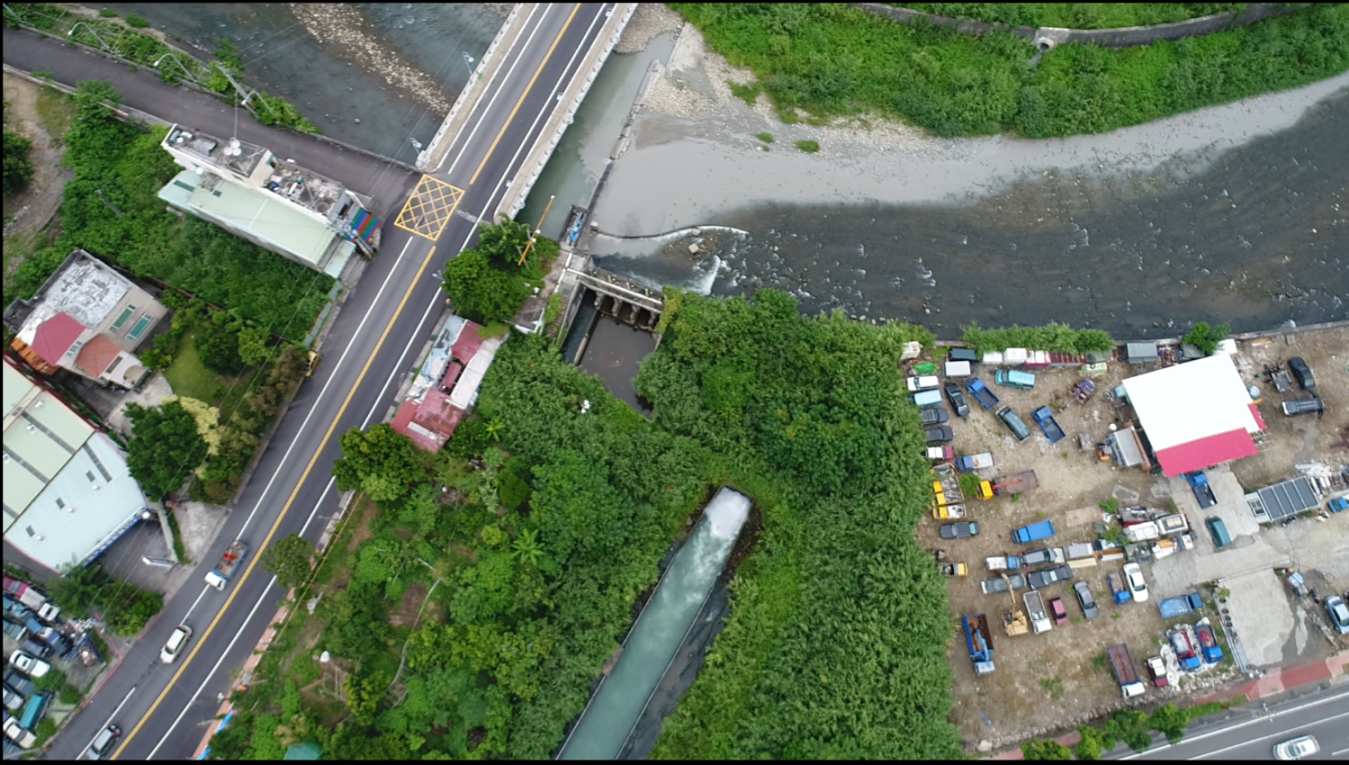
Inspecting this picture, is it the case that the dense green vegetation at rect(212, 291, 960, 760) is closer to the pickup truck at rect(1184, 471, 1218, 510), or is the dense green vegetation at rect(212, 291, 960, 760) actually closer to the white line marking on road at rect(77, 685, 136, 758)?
the white line marking on road at rect(77, 685, 136, 758)

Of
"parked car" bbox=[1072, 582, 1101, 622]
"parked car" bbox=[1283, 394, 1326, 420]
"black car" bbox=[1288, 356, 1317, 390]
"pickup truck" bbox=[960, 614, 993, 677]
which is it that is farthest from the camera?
"black car" bbox=[1288, 356, 1317, 390]

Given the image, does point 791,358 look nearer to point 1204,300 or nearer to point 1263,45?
point 1204,300

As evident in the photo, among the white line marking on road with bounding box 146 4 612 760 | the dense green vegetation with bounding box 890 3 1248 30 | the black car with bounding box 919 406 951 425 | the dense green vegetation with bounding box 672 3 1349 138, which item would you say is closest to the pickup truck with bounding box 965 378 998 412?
the black car with bounding box 919 406 951 425

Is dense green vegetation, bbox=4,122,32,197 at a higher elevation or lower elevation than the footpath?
higher

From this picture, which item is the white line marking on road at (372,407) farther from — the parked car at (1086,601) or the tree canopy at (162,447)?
the parked car at (1086,601)

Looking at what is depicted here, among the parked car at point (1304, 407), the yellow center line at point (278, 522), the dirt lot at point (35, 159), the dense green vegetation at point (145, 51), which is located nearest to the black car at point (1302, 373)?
the parked car at point (1304, 407)
